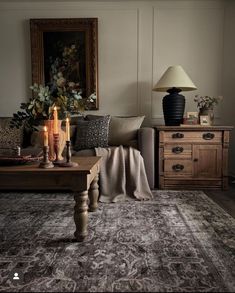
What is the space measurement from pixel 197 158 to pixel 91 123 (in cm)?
129

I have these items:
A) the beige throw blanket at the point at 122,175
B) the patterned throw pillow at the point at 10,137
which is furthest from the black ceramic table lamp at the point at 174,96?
the patterned throw pillow at the point at 10,137

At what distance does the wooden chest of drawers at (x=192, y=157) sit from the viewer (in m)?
3.20

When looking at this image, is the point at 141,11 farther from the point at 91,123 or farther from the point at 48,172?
the point at 48,172

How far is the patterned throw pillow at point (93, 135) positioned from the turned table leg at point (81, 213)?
151cm

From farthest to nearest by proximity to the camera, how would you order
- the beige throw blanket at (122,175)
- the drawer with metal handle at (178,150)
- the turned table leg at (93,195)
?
the drawer with metal handle at (178,150)
the beige throw blanket at (122,175)
the turned table leg at (93,195)

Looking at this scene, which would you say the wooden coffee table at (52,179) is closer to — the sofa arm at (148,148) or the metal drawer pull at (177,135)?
the sofa arm at (148,148)

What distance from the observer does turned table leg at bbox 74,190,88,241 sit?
5.54 feet

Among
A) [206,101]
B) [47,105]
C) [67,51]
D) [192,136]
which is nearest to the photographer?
[47,105]

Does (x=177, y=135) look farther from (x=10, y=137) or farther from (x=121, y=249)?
(x=10, y=137)

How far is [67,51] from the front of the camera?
388 centimetres

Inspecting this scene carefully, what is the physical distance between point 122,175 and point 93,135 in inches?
24.2

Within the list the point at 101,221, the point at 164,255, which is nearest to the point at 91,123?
the point at 101,221

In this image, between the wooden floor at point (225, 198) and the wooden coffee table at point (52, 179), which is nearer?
the wooden coffee table at point (52, 179)

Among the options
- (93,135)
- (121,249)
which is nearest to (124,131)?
(93,135)
